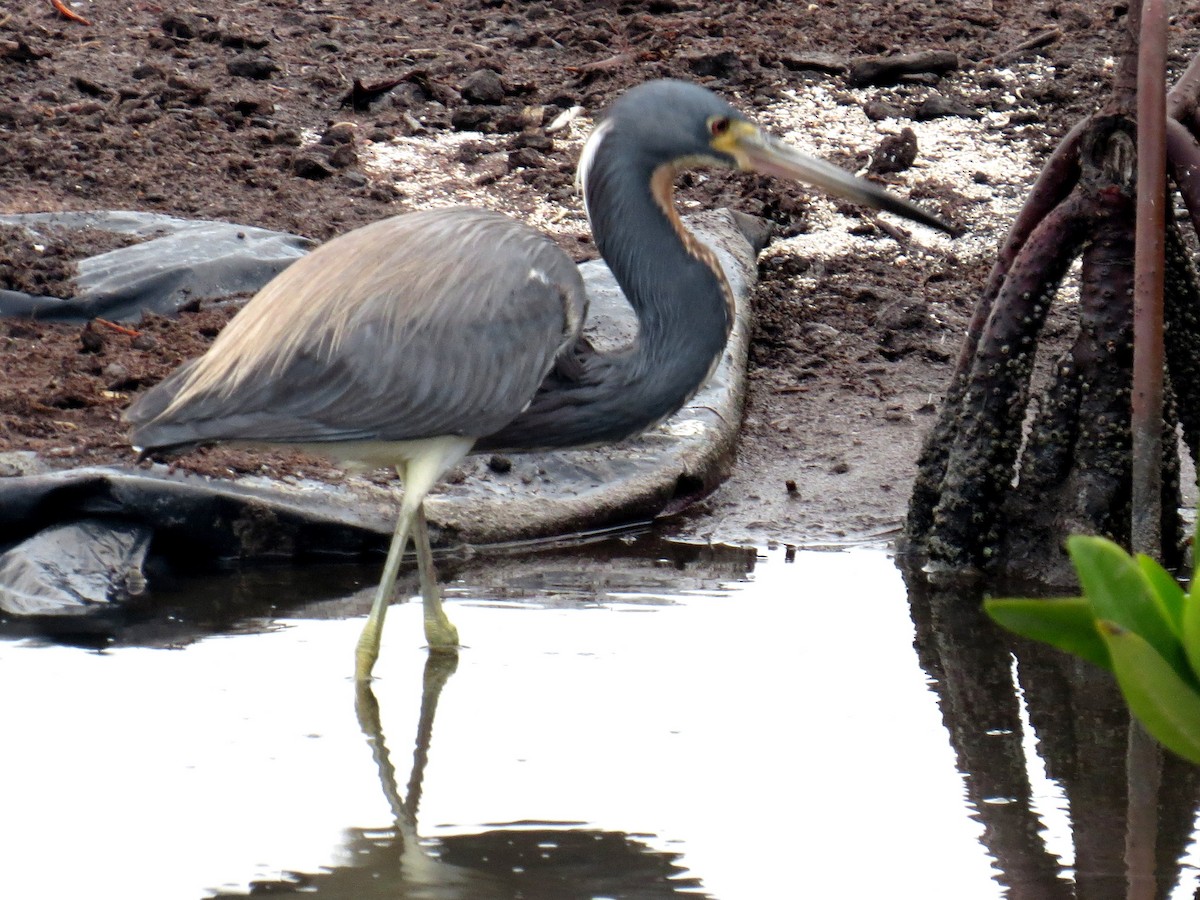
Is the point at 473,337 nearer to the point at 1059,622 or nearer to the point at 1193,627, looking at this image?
the point at 1059,622

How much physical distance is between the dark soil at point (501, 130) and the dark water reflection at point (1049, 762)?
1.23 m

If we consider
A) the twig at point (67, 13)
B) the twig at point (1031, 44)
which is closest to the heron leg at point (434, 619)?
the twig at point (1031, 44)

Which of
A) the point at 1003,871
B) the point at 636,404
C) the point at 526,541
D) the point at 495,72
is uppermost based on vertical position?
the point at 495,72

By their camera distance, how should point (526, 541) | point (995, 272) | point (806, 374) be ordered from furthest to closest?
point (806, 374) < point (526, 541) < point (995, 272)

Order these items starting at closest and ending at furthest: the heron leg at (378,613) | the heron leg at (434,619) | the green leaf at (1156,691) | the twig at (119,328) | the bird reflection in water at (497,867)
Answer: the green leaf at (1156,691)
the bird reflection in water at (497,867)
the heron leg at (378,613)
the heron leg at (434,619)
the twig at (119,328)

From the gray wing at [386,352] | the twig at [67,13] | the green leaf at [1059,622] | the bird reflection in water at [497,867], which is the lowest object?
the bird reflection in water at [497,867]

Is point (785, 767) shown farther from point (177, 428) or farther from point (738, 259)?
point (738, 259)

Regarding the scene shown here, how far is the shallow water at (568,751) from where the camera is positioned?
3.50 metres

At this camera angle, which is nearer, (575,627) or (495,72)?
(575,627)

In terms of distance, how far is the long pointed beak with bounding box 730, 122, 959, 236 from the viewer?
5.11 metres

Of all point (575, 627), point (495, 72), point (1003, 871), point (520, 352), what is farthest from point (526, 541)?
point (495, 72)

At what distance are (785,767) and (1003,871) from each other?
67 centimetres

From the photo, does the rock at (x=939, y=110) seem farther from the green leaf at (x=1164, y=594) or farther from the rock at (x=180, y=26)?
the green leaf at (x=1164, y=594)

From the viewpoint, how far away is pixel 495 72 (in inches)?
380
